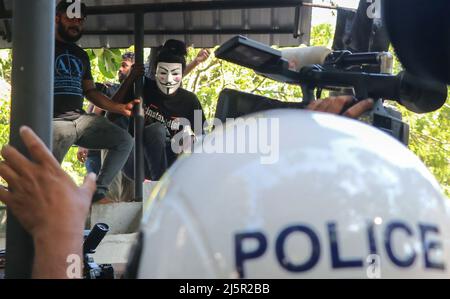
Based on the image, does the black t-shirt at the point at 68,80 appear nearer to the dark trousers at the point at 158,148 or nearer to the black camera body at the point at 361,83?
the dark trousers at the point at 158,148

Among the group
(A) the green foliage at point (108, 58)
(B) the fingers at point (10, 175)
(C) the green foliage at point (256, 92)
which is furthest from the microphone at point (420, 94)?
(C) the green foliage at point (256, 92)

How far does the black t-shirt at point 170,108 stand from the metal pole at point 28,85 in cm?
347

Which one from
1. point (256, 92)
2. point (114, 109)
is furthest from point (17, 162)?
point (256, 92)

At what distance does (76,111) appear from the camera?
4.76 metres

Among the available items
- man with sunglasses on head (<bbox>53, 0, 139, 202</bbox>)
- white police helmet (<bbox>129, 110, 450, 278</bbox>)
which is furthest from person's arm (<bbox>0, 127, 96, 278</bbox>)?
man with sunglasses on head (<bbox>53, 0, 139, 202</bbox>)

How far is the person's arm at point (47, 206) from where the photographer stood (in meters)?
1.40

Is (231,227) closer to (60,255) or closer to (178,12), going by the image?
(60,255)

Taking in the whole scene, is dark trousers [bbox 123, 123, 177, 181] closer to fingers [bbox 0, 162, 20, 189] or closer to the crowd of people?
the crowd of people

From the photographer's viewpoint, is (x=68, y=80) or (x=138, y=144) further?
(x=138, y=144)

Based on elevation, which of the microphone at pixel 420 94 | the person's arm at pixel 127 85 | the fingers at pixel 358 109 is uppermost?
the person's arm at pixel 127 85

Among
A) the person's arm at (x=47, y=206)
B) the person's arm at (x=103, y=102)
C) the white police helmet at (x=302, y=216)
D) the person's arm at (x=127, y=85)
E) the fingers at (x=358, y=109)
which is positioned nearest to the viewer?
the white police helmet at (x=302, y=216)

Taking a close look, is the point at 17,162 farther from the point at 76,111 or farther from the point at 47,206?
the point at 76,111

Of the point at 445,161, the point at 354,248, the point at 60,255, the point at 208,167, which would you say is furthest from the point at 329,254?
the point at 445,161

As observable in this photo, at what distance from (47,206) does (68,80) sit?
3.35 m
